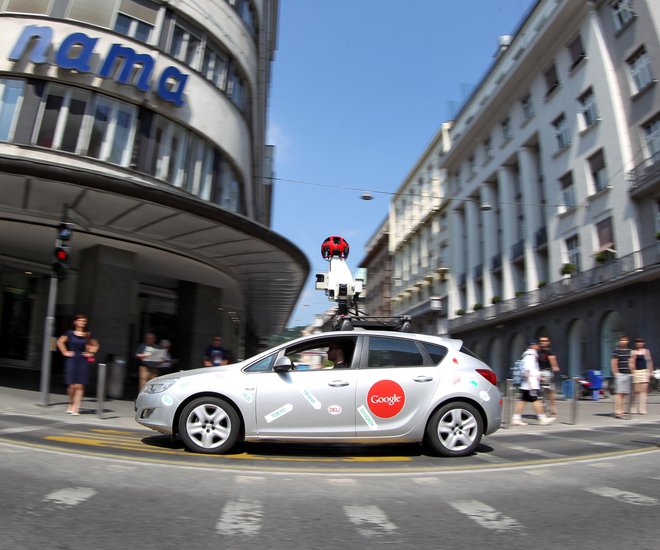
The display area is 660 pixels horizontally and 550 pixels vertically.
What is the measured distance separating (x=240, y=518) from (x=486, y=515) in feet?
6.19

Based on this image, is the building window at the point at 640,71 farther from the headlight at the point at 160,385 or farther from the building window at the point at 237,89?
the headlight at the point at 160,385

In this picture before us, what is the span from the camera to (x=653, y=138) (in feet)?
79.0

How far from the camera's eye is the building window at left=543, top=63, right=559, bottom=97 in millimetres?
32156

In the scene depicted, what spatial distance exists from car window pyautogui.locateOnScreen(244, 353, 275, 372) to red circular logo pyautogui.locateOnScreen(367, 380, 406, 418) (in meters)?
1.24

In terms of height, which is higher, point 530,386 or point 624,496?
point 530,386

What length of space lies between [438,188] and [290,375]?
49741mm

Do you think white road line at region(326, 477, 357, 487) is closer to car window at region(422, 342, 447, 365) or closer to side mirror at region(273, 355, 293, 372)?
side mirror at region(273, 355, 293, 372)

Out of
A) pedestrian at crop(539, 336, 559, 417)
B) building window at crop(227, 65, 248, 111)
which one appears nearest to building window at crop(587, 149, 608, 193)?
building window at crop(227, 65, 248, 111)

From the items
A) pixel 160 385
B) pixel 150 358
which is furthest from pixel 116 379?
pixel 160 385

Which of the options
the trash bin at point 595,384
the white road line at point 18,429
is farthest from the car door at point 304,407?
the trash bin at point 595,384

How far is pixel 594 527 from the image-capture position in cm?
405

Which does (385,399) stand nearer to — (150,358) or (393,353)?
(393,353)

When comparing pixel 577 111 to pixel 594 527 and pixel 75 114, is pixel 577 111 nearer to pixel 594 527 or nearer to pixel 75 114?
pixel 75 114

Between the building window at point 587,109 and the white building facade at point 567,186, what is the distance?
8cm
